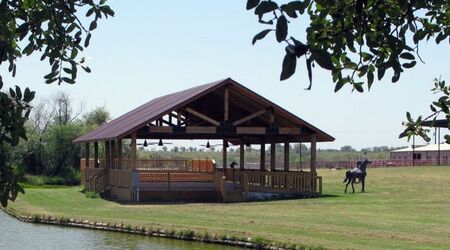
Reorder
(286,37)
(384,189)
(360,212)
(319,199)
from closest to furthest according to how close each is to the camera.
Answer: (286,37), (360,212), (319,199), (384,189)

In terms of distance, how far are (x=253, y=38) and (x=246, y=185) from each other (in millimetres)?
25749

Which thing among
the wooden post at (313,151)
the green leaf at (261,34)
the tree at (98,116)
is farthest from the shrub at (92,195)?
the tree at (98,116)

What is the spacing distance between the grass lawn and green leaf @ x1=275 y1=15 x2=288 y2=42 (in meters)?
11.4

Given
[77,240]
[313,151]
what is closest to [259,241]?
[77,240]

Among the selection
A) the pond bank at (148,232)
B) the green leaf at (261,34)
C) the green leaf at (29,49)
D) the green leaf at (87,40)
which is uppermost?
the green leaf at (87,40)

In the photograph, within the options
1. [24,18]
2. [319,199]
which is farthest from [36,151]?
[24,18]

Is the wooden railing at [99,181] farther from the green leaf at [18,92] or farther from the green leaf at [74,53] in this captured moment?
the green leaf at [18,92]

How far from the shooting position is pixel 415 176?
40469 millimetres

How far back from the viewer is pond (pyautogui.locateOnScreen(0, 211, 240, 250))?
16.3 metres

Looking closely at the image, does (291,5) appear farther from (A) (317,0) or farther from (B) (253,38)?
(A) (317,0)

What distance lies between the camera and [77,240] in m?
17.4

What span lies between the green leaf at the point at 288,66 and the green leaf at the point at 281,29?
8 cm

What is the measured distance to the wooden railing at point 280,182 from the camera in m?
28.9

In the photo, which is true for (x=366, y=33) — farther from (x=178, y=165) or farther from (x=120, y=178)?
(x=178, y=165)
